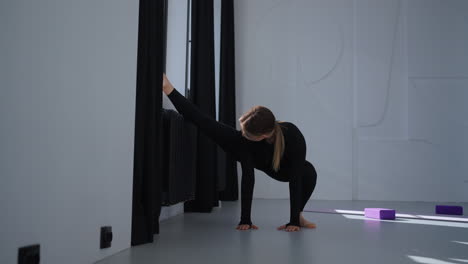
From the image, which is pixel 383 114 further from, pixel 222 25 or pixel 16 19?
pixel 16 19

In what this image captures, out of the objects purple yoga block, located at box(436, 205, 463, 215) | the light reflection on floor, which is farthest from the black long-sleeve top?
purple yoga block, located at box(436, 205, 463, 215)

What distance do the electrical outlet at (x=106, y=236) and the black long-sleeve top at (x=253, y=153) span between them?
0.99m

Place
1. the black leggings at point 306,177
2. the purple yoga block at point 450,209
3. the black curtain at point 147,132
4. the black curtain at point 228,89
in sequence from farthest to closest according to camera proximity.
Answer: the black curtain at point 228,89 < the purple yoga block at point 450,209 < the black leggings at point 306,177 < the black curtain at point 147,132

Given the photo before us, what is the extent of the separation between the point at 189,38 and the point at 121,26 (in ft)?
7.14

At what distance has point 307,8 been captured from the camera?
573cm

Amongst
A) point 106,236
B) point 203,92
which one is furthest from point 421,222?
point 106,236

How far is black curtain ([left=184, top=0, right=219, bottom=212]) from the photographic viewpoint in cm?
369

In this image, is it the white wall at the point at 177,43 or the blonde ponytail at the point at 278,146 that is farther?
the white wall at the point at 177,43

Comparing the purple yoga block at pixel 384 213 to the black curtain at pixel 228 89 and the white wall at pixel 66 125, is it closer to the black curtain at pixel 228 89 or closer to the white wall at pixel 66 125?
the black curtain at pixel 228 89

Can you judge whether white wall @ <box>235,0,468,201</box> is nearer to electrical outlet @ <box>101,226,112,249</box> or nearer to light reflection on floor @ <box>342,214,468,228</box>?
light reflection on floor @ <box>342,214,468,228</box>

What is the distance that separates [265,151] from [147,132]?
2.66 feet

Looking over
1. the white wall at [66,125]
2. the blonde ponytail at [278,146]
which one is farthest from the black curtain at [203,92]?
the white wall at [66,125]

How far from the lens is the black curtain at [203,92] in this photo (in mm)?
3686

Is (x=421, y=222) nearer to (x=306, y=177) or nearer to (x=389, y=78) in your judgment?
(x=306, y=177)
